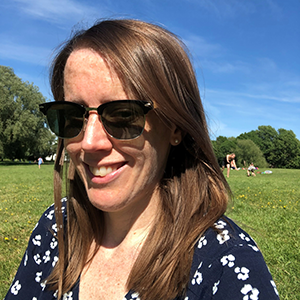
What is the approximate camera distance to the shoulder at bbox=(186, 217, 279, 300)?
3.66ft

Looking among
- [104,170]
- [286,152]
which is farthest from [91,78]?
[286,152]

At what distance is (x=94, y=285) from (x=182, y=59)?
4.17 feet

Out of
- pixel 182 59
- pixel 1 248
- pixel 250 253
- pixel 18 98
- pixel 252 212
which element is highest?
pixel 18 98

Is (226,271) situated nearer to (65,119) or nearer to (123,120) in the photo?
(123,120)

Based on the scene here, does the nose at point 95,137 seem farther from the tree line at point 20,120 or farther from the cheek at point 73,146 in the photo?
the tree line at point 20,120

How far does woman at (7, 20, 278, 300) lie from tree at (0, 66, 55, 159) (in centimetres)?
3942

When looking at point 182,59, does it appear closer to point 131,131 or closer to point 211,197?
point 131,131

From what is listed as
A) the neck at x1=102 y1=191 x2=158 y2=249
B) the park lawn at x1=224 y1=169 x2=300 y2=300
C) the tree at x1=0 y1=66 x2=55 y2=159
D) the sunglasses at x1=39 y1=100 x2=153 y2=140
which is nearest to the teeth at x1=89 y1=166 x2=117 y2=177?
the sunglasses at x1=39 y1=100 x2=153 y2=140

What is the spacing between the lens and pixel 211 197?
156 cm

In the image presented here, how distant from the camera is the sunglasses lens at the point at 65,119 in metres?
1.51

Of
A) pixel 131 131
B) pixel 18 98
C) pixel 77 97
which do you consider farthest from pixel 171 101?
pixel 18 98

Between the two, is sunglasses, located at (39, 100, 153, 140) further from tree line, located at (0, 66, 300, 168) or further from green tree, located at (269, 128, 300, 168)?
green tree, located at (269, 128, 300, 168)

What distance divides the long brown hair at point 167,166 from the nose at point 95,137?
23cm

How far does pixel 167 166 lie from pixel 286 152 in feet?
263
